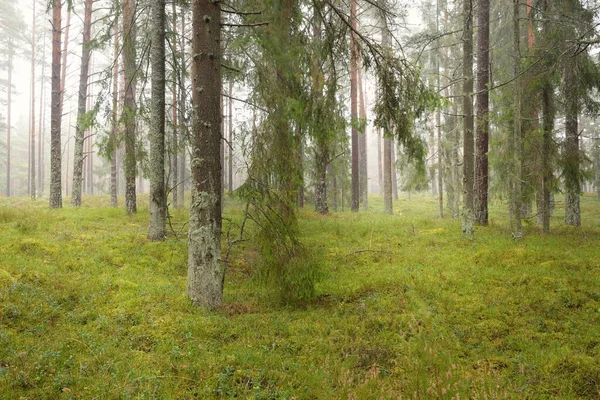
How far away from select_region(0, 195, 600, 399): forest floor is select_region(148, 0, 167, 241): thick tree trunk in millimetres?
596

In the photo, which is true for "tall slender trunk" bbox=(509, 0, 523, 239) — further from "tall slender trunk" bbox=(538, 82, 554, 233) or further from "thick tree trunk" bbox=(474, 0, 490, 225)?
"tall slender trunk" bbox=(538, 82, 554, 233)

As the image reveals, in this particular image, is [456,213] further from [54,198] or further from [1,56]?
[1,56]

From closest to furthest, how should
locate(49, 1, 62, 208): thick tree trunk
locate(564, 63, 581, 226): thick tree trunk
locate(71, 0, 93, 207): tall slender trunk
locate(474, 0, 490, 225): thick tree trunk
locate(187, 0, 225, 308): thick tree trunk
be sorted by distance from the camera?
locate(187, 0, 225, 308): thick tree trunk < locate(564, 63, 581, 226): thick tree trunk < locate(474, 0, 490, 225): thick tree trunk < locate(49, 1, 62, 208): thick tree trunk < locate(71, 0, 93, 207): tall slender trunk

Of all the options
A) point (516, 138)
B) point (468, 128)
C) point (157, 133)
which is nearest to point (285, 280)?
point (157, 133)

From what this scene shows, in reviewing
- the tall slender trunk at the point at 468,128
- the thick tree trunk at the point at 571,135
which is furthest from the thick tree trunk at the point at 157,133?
the thick tree trunk at the point at 571,135

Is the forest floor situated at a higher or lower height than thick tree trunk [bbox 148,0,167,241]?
lower

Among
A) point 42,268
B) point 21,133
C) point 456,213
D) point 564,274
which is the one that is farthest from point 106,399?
point 21,133

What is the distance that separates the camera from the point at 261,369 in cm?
419

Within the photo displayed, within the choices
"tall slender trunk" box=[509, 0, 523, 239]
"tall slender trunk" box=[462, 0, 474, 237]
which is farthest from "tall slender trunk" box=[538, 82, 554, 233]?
"tall slender trunk" box=[462, 0, 474, 237]

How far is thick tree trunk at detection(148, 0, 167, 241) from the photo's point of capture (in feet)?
29.9

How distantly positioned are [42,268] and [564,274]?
9.75 m

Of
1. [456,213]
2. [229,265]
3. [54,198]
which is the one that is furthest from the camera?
[456,213]

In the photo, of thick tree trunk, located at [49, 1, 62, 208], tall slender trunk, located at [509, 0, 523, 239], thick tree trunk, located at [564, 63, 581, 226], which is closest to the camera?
tall slender trunk, located at [509, 0, 523, 239]

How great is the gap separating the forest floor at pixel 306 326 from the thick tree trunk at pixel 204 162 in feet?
1.38
